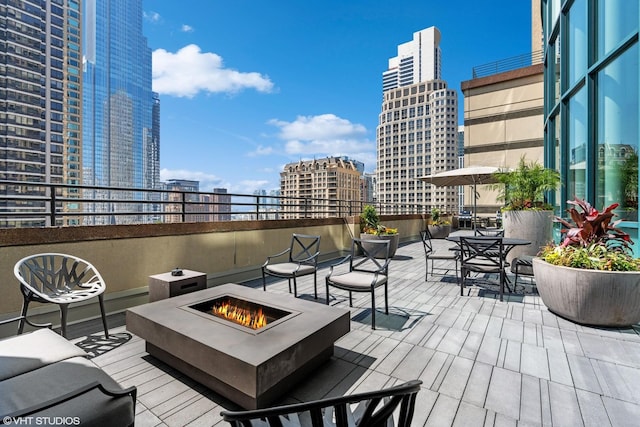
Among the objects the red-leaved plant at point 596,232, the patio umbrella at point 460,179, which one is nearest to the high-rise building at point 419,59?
the patio umbrella at point 460,179

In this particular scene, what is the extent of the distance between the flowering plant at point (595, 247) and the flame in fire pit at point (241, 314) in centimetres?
329

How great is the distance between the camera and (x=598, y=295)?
2908 mm

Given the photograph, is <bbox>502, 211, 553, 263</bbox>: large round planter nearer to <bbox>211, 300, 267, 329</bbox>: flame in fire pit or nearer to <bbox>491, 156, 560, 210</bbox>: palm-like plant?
<bbox>491, 156, 560, 210</bbox>: palm-like plant

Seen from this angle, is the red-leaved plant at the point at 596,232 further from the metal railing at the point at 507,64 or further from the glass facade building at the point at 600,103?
the metal railing at the point at 507,64

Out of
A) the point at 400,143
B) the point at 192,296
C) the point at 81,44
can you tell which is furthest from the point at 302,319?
the point at 400,143

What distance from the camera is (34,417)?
1063 mm

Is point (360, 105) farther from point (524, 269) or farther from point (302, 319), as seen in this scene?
point (302, 319)

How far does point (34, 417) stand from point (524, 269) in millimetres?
6532

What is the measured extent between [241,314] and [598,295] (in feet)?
11.5

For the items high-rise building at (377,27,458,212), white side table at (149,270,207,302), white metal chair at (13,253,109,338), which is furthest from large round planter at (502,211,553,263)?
high-rise building at (377,27,458,212)

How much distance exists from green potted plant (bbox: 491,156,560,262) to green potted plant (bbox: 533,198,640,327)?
7.36 feet

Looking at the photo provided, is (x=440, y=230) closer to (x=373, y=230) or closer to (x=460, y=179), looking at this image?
(x=460, y=179)

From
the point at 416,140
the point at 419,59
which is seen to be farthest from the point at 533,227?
the point at 419,59

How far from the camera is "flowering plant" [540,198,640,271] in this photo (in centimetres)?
298
